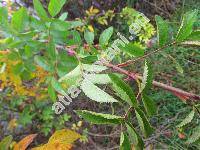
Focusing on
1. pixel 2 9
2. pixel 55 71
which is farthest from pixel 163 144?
pixel 2 9

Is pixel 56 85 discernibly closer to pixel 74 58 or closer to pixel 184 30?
pixel 74 58

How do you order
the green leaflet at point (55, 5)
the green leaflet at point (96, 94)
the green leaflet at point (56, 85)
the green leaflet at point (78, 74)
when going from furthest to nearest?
the green leaflet at point (56, 85)
the green leaflet at point (55, 5)
the green leaflet at point (78, 74)
the green leaflet at point (96, 94)

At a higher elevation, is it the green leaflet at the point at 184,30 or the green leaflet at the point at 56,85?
the green leaflet at the point at 184,30

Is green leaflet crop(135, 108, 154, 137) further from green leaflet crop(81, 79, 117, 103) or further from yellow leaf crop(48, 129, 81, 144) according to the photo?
yellow leaf crop(48, 129, 81, 144)

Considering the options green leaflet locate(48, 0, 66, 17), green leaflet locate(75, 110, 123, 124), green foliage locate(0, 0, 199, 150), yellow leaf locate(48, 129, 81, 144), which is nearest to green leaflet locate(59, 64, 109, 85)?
green foliage locate(0, 0, 199, 150)

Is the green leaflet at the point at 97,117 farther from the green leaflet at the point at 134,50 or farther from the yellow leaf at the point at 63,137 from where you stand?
the yellow leaf at the point at 63,137

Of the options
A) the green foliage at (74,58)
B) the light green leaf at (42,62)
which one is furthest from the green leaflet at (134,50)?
the light green leaf at (42,62)
